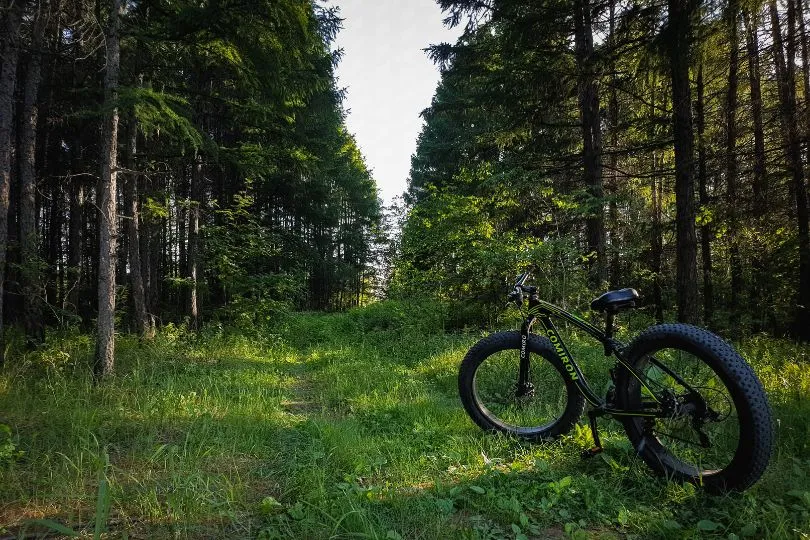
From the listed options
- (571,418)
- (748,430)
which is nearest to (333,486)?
(571,418)

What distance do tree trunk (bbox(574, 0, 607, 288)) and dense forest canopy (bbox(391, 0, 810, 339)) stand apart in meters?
0.03

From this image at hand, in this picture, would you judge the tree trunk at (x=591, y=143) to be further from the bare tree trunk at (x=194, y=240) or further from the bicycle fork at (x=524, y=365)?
the bare tree trunk at (x=194, y=240)

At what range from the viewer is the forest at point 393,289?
2330 mm

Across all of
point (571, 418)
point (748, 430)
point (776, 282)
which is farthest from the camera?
point (776, 282)

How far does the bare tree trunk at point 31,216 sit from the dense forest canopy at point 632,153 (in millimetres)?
7840

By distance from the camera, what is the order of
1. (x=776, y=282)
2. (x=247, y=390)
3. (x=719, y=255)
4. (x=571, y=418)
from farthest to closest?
(x=719, y=255) → (x=776, y=282) → (x=247, y=390) → (x=571, y=418)

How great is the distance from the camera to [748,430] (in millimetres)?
2258

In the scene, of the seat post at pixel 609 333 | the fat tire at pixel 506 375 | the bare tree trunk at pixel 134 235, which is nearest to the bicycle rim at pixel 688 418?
the seat post at pixel 609 333

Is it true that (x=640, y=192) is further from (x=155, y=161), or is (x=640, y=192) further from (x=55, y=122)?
(x=55, y=122)

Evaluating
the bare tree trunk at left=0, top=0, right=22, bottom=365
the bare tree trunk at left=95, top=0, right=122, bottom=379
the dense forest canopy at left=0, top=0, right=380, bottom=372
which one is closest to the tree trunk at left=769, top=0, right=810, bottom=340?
the dense forest canopy at left=0, top=0, right=380, bottom=372

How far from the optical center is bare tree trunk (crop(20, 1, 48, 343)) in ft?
20.9

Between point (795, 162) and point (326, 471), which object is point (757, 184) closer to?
point (795, 162)

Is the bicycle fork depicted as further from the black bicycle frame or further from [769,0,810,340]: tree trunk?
[769,0,810,340]: tree trunk

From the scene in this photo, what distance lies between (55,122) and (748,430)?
49.1 ft
